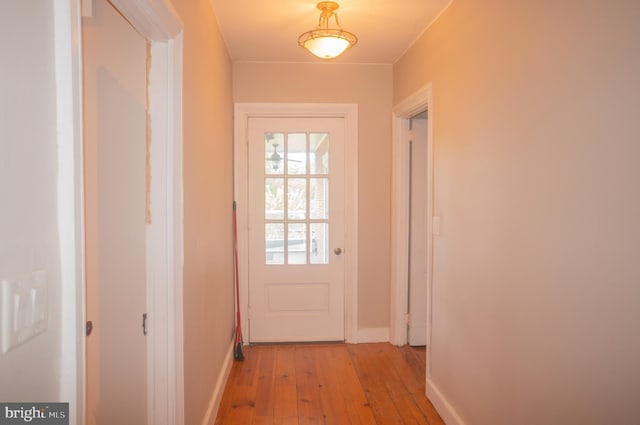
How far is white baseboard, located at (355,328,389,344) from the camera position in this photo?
11.3 feet

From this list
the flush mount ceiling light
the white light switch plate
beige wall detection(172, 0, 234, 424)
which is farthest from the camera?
the flush mount ceiling light

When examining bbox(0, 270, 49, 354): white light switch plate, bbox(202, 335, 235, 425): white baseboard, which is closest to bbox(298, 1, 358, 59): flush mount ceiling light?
bbox(0, 270, 49, 354): white light switch plate

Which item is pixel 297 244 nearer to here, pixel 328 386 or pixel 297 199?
pixel 297 199

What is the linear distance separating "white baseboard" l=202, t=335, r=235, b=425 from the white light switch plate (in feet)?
5.24

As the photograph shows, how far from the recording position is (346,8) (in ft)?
7.67

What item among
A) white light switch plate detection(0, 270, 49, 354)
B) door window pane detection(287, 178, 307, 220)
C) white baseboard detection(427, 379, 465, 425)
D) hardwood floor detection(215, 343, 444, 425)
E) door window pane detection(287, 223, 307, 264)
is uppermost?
door window pane detection(287, 178, 307, 220)

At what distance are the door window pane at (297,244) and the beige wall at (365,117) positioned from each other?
49 centimetres

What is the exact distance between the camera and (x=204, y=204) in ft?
6.85

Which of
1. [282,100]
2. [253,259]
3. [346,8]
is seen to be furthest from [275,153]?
[346,8]

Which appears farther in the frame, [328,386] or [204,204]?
[328,386]

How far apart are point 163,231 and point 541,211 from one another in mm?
1443

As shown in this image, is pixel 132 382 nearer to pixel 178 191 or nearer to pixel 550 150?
pixel 178 191

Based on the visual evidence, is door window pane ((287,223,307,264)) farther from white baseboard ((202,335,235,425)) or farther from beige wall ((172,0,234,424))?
white baseboard ((202,335,235,425))

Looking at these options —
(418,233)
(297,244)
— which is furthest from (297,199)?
(418,233)
